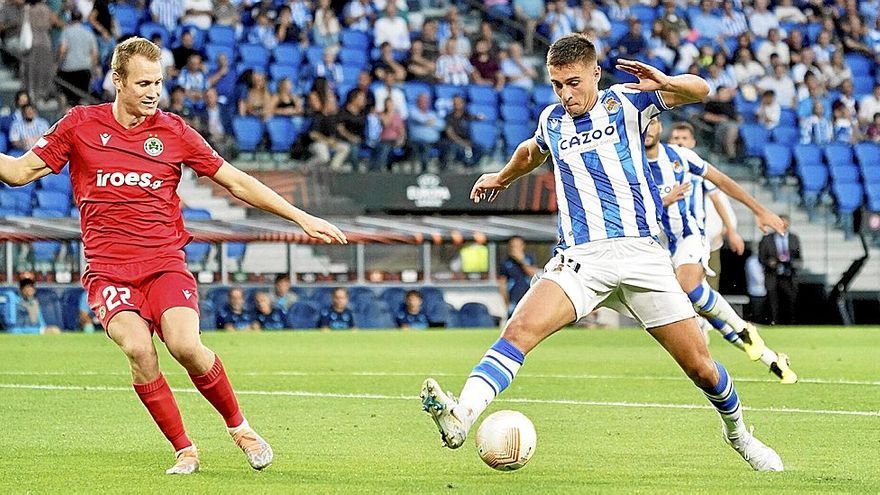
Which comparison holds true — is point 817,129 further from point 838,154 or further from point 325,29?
point 325,29

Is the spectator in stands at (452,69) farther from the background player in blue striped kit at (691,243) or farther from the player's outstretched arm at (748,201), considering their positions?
the player's outstretched arm at (748,201)

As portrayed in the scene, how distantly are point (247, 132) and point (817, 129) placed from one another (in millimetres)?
10640

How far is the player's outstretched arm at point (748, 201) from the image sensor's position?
33.0 ft

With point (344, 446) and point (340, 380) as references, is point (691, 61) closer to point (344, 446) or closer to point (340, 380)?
point (340, 380)

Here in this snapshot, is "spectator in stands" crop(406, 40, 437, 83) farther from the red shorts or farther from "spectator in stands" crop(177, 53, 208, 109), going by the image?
the red shorts

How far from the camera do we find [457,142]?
82.6 feet

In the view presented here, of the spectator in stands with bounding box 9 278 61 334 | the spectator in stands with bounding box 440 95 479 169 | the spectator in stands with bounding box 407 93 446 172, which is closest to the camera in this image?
the spectator in stands with bounding box 9 278 61 334

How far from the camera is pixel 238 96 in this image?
80.9 ft

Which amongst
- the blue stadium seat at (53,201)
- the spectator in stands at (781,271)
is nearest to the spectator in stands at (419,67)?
the spectator in stands at (781,271)

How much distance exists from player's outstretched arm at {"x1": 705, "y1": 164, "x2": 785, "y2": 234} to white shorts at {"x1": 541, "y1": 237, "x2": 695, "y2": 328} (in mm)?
2631

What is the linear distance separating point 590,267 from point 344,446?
207 cm

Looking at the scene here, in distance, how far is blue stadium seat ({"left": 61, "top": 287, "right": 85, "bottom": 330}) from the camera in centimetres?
2262

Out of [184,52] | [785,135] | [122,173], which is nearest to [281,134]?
[184,52]

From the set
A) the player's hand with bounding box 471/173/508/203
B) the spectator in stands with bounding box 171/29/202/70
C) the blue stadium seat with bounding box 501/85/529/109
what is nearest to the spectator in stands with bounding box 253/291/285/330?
the spectator in stands with bounding box 171/29/202/70
